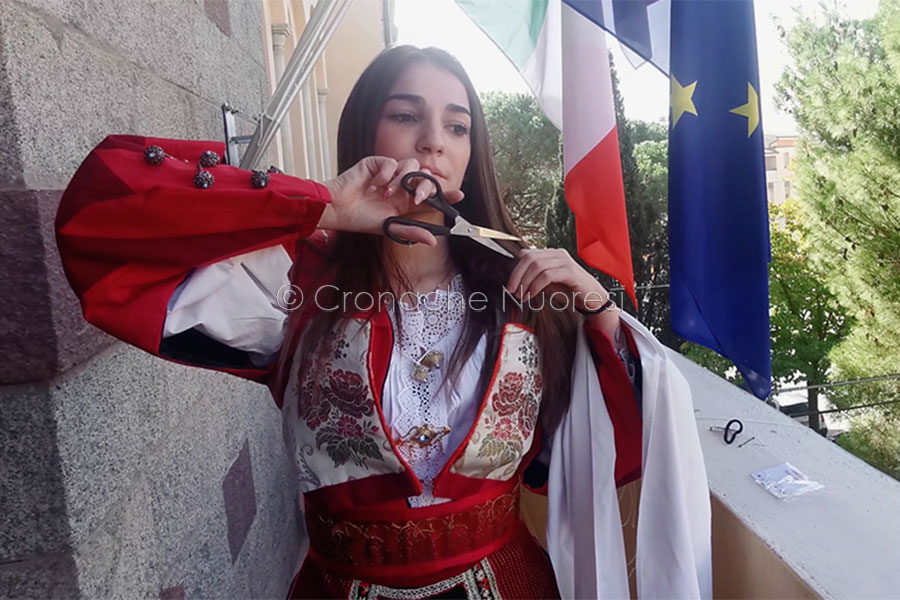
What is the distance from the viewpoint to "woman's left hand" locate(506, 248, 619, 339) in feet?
3.06

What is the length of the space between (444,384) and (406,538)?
26 centimetres

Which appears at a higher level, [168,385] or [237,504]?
[168,385]

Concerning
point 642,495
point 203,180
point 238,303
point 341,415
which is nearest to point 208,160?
point 203,180

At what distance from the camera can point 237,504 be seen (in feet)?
5.29

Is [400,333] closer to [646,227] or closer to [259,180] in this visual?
[259,180]

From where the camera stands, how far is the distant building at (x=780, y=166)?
7.03 metres

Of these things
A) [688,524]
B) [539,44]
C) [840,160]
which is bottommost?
[688,524]

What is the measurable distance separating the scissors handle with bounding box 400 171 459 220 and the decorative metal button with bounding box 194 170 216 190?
265 millimetres

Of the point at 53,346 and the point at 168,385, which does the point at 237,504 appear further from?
the point at 53,346

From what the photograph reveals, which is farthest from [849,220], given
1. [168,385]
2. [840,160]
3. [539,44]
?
[168,385]

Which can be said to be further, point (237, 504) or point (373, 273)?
point (237, 504)

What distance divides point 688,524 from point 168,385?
98 cm

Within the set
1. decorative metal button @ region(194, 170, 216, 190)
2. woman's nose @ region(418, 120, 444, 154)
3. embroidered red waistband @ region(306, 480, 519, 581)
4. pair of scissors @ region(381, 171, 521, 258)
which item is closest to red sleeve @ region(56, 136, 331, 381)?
decorative metal button @ region(194, 170, 216, 190)

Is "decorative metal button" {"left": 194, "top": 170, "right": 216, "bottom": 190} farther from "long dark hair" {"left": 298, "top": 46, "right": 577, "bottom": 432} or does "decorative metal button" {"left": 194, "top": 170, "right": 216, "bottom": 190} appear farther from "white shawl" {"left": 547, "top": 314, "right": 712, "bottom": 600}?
"white shawl" {"left": 547, "top": 314, "right": 712, "bottom": 600}
